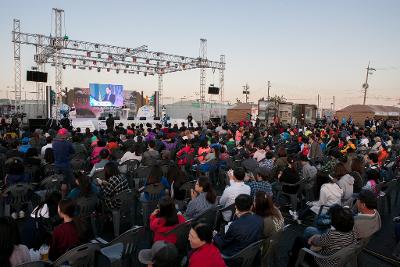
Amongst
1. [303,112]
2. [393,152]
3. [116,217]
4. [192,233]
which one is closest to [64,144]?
[116,217]

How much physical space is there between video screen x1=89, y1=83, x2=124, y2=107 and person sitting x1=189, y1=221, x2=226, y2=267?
2586cm

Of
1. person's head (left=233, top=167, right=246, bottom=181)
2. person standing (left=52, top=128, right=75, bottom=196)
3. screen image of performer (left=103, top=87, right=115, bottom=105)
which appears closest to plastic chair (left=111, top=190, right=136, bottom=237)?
person's head (left=233, top=167, right=246, bottom=181)

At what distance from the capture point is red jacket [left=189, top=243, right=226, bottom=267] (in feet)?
8.36

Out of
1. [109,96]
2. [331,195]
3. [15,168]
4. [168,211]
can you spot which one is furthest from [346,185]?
[109,96]

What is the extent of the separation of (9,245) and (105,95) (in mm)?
25680

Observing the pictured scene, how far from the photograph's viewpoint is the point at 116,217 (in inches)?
190

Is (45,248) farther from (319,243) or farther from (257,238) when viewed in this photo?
(319,243)

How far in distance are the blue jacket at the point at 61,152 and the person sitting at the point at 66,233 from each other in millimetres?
3726

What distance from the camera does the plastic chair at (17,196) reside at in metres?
5.04

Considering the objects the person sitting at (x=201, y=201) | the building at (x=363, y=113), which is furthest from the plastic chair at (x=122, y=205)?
the building at (x=363, y=113)

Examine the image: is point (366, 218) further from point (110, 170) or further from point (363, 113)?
point (363, 113)

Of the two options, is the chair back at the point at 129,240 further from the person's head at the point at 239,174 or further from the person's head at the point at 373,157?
the person's head at the point at 373,157

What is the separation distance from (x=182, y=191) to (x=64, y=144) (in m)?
2.98

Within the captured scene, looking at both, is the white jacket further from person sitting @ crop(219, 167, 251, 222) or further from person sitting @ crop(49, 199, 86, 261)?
person sitting @ crop(49, 199, 86, 261)
